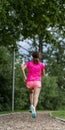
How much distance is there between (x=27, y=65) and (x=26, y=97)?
79.0 ft

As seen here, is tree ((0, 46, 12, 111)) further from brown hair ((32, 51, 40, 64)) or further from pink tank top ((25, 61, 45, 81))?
brown hair ((32, 51, 40, 64))

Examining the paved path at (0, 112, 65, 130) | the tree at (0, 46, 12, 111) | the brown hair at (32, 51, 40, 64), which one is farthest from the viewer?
the tree at (0, 46, 12, 111)

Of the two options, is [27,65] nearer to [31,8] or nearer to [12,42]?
[31,8]

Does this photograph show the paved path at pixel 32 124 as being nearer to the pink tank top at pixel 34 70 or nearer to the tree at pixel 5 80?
the pink tank top at pixel 34 70

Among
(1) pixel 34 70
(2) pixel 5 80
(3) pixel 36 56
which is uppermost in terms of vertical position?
(3) pixel 36 56

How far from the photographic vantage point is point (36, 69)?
13.5 meters

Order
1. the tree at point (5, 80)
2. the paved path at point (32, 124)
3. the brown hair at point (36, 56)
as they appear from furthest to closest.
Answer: the tree at point (5, 80), the paved path at point (32, 124), the brown hair at point (36, 56)

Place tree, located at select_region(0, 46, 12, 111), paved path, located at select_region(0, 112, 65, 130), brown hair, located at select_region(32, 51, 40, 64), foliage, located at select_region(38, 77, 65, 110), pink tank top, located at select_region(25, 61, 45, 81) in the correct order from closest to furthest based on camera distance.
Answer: brown hair, located at select_region(32, 51, 40, 64) < pink tank top, located at select_region(25, 61, 45, 81) < paved path, located at select_region(0, 112, 65, 130) < tree, located at select_region(0, 46, 12, 111) < foliage, located at select_region(38, 77, 65, 110)

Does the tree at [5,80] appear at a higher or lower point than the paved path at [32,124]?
lower

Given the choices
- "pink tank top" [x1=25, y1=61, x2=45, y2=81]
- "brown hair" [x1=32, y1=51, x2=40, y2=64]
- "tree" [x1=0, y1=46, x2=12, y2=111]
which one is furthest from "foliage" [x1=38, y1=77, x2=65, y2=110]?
"brown hair" [x1=32, y1=51, x2=40, y2=64]

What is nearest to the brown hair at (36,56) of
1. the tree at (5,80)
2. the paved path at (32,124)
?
the paved path at (32,124)

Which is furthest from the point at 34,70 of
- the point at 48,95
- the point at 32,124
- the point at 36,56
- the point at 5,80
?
the point at 48,95

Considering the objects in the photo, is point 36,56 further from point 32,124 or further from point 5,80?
point 5,80

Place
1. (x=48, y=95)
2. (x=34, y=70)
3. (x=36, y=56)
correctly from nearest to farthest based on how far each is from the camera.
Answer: (x=36, y=56)
(x=34, y=70)
(x=48, y=95)
